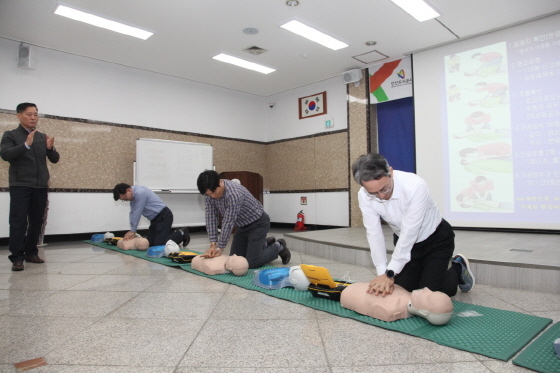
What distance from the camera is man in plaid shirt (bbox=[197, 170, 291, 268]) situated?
3.11 meters

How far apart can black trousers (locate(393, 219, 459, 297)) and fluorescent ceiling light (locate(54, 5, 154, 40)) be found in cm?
466

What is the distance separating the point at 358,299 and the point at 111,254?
11.6 feet

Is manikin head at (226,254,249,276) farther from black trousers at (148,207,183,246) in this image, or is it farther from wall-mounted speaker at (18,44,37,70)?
wall-mounted speaker at (18,44,37,70)

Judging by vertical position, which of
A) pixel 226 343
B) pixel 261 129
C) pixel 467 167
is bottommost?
pixel 226 343

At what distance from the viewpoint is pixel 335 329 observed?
188 cm

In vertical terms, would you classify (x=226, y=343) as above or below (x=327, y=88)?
below

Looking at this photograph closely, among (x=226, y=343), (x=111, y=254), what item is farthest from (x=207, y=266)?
(x=111, y=254)

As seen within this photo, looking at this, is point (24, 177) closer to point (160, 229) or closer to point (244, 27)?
point (160, 229)

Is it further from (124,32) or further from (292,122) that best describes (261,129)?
(124,32)

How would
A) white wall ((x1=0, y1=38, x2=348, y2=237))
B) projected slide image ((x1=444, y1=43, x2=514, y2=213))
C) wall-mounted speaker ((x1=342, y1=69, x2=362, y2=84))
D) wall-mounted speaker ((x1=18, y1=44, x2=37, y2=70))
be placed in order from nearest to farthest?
projected slide image ((x1=444, y1=43, x2=514, y2=213)) → wall-mounted speaker ((x1=18, y1=44, x2=37, y2=70)) → white wall ((x1=0, y1=38, x2=348, y2=237)) → wall-mounted speaker ((x1=342, y1=69, x2=362, y2=84))

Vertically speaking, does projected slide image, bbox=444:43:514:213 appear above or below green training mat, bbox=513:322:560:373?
above

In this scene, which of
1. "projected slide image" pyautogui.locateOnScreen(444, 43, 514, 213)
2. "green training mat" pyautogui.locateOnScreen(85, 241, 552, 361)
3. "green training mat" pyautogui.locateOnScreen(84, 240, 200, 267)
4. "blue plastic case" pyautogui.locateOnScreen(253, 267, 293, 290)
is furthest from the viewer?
"projected slide image" pyautogui.locateOnScreen(444, 43, 514, 213)

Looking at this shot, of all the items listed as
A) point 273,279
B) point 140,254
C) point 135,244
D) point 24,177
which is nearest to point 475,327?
point 273,279

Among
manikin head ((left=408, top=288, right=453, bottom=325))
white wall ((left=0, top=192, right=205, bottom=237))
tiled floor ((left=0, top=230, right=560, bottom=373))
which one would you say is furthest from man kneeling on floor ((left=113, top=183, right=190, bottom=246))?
manikin head ((left=408, top=288, right=453, bottom=325))
